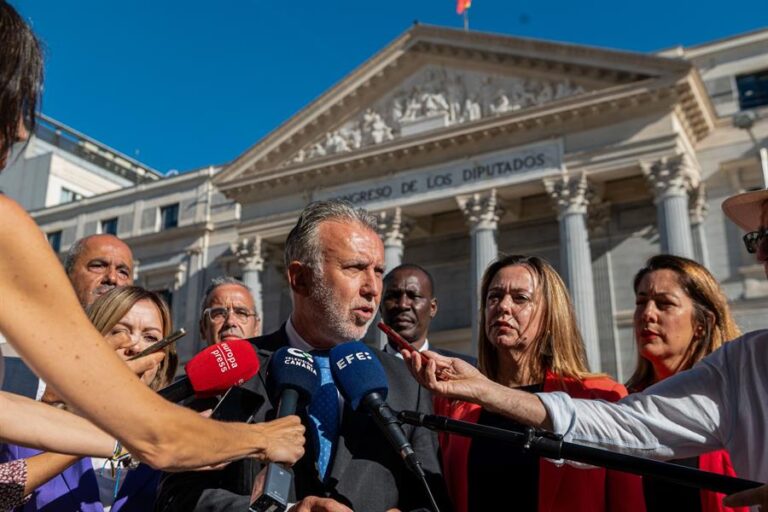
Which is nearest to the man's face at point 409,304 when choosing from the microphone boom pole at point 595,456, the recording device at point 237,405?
the recording device at point 237,405

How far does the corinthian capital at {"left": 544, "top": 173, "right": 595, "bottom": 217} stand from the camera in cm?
2331

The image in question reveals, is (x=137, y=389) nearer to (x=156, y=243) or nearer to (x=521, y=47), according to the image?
(x=521, y=47)

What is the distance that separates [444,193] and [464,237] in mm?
3109

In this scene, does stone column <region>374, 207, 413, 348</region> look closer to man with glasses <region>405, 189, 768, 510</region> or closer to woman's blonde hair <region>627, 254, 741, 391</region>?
woman's blonde hair <region>627, 254, 741, 391</region>

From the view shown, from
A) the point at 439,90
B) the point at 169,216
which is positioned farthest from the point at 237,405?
the point at 169,216

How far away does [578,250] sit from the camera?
2264 cm

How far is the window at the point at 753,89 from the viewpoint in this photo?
79.2ft

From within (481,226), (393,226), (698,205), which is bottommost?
(481,226)

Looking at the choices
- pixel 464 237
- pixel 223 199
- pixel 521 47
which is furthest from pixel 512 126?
pixel 223 199

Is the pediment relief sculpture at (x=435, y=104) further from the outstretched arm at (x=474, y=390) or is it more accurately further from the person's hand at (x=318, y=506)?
the person's hand at (x=318, y=506)

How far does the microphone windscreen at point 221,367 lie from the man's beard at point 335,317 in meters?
0.66

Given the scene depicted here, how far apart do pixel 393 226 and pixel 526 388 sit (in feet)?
73.0

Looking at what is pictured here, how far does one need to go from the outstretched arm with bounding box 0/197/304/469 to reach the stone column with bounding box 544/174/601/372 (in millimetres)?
20305

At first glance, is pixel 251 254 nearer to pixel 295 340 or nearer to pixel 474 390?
pixel 295 340
